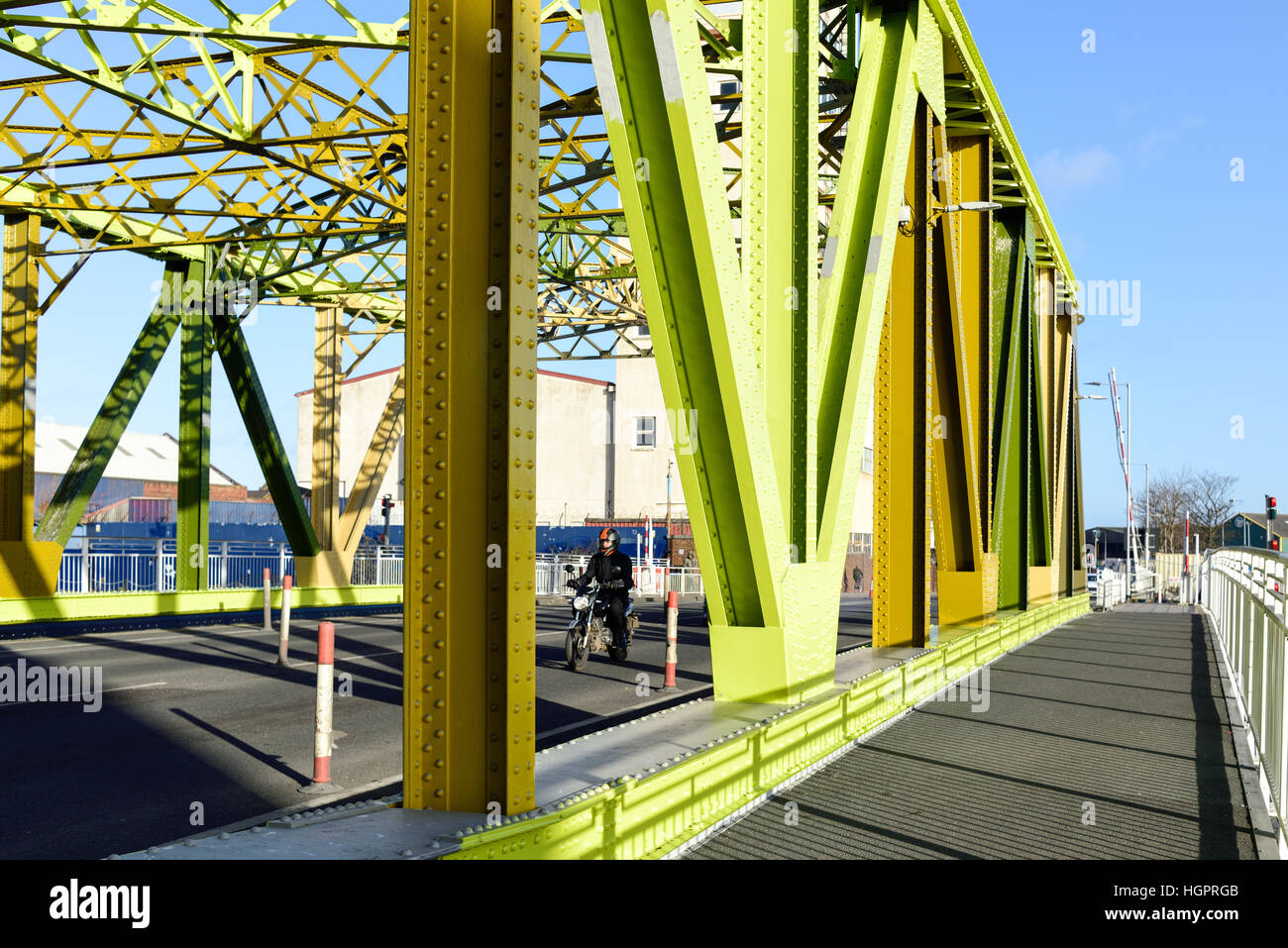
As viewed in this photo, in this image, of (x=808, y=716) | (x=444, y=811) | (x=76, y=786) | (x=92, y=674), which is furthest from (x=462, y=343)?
(x=92, y=674)

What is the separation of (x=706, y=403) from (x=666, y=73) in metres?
1.91

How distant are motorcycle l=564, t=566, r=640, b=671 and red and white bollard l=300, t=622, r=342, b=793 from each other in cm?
686

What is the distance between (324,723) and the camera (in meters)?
7.21

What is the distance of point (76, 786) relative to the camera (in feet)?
23.7

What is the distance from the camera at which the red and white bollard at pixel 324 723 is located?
283 inches

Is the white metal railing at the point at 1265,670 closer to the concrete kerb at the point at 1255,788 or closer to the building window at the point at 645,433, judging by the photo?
the concrete kerb at the point at 1255,788

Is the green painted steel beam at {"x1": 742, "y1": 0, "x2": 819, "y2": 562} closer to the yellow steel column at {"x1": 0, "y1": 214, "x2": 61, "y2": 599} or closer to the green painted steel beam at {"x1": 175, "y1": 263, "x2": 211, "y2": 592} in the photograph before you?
the yellow steel column at {"x1": 0, "y1": 214, "x2": 61, "y2": 599}

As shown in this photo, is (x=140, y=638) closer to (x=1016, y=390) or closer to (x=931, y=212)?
(x=931, y=212)

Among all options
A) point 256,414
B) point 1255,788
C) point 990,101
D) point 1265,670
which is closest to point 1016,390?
point 990,101

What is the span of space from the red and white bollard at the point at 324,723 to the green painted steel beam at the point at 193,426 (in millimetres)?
14412

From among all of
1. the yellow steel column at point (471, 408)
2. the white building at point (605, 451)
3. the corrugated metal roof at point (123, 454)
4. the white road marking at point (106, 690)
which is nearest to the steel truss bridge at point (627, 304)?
the yellow steel column at point (471, 408)

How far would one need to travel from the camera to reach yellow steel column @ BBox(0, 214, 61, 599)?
17.9 metres
